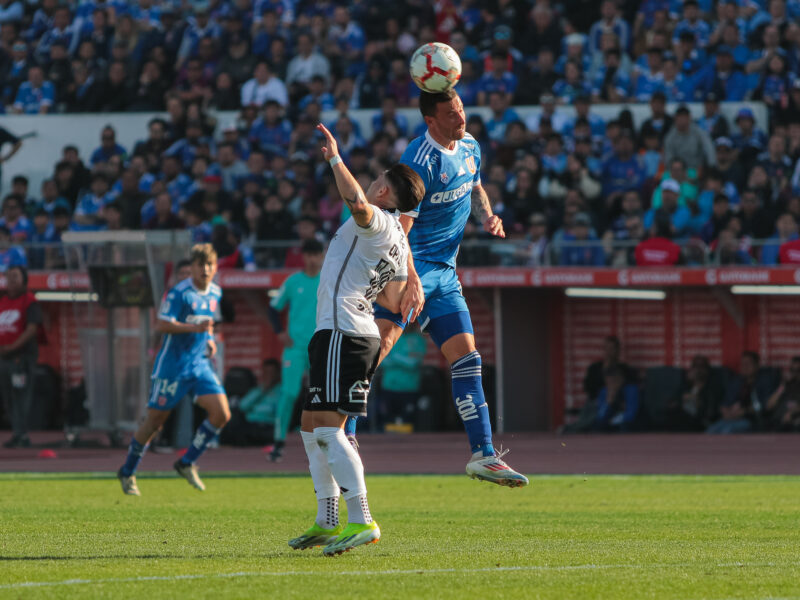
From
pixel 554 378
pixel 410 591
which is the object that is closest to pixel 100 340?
pixel 554 378

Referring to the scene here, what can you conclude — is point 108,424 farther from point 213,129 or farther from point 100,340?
point 213,129

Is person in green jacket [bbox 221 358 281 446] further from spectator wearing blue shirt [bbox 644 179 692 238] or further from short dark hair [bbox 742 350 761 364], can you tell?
short dark hair [bbox 742 350 761 364]

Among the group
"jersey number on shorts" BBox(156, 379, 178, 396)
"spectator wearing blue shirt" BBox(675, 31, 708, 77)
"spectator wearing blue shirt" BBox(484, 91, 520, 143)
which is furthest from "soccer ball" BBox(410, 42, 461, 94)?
"spectator wearing blue shirt" BBox(675, 31, 708, 77)

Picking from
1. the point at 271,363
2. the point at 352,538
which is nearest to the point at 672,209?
the point at 271,363

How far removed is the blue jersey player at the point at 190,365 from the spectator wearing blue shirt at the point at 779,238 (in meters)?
9.38

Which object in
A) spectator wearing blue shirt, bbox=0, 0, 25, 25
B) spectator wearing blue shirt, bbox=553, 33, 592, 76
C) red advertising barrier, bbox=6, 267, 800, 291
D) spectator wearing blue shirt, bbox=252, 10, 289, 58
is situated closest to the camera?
red advertising barrier, bbox=6, 267, 800, 291

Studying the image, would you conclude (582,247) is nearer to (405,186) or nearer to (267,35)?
(267,35)

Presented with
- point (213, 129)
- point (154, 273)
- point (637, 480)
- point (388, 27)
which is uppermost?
point (388, 27)

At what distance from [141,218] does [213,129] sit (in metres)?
2.59

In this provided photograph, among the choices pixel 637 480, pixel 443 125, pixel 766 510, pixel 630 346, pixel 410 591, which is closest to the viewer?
pixel 410 591

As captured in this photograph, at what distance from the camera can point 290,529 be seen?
369 inches

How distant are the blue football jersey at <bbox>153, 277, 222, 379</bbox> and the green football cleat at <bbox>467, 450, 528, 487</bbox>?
506 centimetres

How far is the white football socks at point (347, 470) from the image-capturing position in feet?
24.8

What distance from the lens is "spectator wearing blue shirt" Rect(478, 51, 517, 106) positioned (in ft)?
76.7
